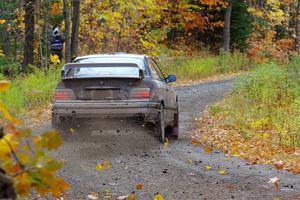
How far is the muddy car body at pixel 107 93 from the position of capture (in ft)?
32.6

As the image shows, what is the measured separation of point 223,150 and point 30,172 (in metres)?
8.38

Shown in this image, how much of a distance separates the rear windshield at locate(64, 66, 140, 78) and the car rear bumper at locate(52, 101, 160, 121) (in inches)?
19.1

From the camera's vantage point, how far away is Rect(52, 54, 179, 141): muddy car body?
994 centimetres

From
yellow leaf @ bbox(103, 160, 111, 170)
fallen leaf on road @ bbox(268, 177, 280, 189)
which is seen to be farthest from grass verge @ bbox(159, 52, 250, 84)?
fallen leaf on road @ bbox(268, 177, 280, 189)

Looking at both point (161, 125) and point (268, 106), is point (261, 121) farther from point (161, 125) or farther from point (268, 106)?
point (161, 125)

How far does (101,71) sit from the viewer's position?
33.4 ft

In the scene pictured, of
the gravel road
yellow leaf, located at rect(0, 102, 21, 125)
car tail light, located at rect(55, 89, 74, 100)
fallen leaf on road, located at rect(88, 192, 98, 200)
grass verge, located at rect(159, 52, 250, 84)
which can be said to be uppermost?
yellow leaf, located at rect(0, 102, 21, 125)

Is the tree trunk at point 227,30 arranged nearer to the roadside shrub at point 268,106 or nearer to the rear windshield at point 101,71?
the roadside shrub at point 268,106

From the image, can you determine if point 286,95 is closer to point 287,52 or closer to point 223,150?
point 223,150

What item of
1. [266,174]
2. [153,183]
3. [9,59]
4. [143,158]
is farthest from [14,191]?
[9,59]

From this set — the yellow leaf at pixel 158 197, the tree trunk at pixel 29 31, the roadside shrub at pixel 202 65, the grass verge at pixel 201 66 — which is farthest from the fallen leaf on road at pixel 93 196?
the roadside shrub at pixel 202 65

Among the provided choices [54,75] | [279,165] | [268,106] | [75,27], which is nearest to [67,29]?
[75,27]

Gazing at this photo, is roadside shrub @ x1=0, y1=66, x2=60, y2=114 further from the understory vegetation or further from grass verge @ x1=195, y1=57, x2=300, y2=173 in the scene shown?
grass verge @ x1=195, y1=57, x2=300, y2=173

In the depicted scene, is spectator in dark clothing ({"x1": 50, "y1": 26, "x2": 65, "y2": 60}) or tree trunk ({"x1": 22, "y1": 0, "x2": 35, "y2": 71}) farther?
tree trunk ({"x1": 22, "y1": 0, "x2": 35, "y2": 71})
